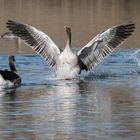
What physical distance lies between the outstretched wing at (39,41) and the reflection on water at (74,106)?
0.46 m

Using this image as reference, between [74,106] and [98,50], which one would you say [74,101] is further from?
[98,50]

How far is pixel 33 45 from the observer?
1961cm

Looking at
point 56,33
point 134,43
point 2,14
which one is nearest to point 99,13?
point 2,14

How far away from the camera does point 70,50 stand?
746 inches

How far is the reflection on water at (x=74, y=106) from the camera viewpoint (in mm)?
11773

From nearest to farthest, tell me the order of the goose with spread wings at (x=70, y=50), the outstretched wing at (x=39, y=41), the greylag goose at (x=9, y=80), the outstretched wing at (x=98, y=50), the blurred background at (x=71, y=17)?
the greylag goose at (x=9, y=80)
the goose with spread wings at (x=70, y=50)
the outstretched wing at (x=39, y=41)
the outstretched wing at (x=98, y=50)
the blurred background at (x=71, y=17)

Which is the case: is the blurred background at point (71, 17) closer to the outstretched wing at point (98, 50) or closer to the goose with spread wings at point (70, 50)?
the goose with spread wings at point (70, 50)

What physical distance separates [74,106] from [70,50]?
482cm

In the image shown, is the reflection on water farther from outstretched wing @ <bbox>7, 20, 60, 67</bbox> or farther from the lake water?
outstretched wing @ <bbox>7, 20, 60, 67</bbox>

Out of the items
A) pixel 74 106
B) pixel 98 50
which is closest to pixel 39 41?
pixel 98 50

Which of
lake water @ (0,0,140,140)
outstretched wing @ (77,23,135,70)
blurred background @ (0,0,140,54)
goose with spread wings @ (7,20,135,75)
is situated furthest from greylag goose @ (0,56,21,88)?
blurred background @ (0,0,140,54)

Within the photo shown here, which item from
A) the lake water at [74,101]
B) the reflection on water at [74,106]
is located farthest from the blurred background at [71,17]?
the reflection on water at [74,106]

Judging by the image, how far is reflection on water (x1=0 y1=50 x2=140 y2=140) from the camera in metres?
11.8

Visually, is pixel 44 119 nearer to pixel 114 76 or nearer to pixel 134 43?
pixel 114 76
